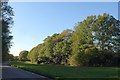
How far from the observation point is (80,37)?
87500mm

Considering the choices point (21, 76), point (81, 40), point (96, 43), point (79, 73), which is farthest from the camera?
point (81, 40)

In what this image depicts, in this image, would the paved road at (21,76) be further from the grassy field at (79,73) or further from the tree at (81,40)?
the tree at (81,40)

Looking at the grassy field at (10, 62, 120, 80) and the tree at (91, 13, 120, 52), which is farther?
the tree at (91, 13, 120, 52)

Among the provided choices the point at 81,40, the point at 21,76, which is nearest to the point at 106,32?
the point at 81,40

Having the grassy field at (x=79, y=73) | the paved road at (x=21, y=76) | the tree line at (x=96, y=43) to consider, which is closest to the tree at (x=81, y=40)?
the tree line at (x=96, y=43)

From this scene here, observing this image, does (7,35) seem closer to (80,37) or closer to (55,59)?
(80,37)

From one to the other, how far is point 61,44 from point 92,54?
24.2 meters

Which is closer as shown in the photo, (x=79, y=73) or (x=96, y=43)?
(x=79, y=73)

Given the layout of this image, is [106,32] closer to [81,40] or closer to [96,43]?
[96,43]

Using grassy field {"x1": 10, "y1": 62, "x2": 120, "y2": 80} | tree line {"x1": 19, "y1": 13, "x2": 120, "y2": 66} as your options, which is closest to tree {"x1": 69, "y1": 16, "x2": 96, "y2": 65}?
tree line {"x1": 19, "y1": 13, "x2": 120, "y2": 66}

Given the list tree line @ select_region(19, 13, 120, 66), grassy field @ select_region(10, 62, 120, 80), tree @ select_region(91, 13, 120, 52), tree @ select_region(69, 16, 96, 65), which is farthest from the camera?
tree @ select_region(91, 13, 120, 52)

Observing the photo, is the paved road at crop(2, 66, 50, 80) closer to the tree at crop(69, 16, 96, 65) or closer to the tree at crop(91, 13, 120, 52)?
the tree at crop(69, 16, 96, 65)

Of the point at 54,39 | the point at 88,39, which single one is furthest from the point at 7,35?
the point at 54,39

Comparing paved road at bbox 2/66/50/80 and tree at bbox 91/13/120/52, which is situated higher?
tree at bbox 91/13/120/52
